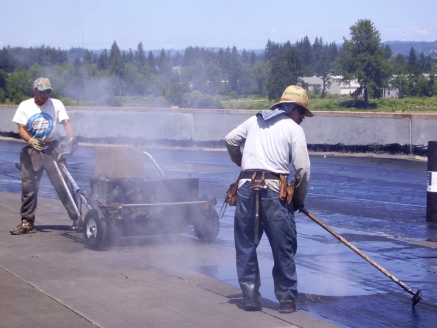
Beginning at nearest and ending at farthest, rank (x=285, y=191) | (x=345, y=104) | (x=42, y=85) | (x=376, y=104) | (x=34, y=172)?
1. (x=285, y=191)
2. (x=42, y=85)
3. (x=34, y=172)
4. (x=345, y=104)
5. (x=376, y=104)

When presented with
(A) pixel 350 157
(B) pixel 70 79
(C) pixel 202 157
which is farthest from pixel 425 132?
(B) pixel 70 79

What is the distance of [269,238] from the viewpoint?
5273mm

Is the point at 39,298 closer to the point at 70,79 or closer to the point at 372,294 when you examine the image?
the point at 372,294

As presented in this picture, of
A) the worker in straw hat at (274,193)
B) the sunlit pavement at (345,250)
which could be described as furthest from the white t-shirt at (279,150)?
the sunlit pavement at (345,250)

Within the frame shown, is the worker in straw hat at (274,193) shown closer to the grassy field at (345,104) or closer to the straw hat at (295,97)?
the straw hat at (295,97)

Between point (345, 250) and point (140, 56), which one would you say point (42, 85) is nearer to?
point (345, 250)

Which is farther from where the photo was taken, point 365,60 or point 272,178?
point 365,60

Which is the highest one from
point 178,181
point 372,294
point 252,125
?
point 252,125

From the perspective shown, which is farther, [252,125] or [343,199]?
[343,199]

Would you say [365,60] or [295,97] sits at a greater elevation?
[365,60]

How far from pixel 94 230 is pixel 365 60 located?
51.5m

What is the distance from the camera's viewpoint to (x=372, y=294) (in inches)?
234

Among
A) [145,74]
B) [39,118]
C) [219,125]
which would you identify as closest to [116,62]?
[145,74]

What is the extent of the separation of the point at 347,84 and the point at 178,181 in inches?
2129
